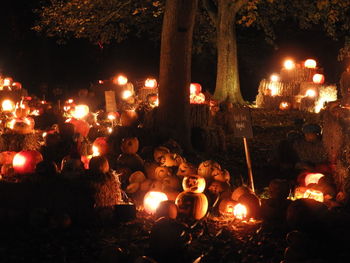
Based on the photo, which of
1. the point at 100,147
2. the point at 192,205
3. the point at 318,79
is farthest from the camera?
the point at 318,79

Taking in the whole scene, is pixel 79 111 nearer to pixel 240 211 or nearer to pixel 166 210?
pixel 166 210

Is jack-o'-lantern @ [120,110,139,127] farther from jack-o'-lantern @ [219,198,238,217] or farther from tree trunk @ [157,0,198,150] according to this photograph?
jack-o'-lantern @ [219,198,238,217]

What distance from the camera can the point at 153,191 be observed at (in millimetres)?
7262

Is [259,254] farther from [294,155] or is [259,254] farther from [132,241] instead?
[294,155]

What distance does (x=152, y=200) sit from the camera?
7.07 m

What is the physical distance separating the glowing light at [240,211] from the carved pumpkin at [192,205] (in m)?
0.41

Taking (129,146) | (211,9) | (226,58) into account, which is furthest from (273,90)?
(129,146)

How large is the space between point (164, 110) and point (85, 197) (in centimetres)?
421

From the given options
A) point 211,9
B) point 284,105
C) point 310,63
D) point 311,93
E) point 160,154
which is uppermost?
point 211,9

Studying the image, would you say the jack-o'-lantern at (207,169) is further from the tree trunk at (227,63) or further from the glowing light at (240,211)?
the tree trunk at (227,63)

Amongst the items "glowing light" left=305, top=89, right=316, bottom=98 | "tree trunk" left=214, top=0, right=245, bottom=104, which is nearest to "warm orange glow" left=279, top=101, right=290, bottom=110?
"glowing light" left=305, top=89, right=316, bottom=98

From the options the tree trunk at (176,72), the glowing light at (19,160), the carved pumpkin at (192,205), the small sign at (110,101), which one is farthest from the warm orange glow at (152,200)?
the small sign at (110,101)

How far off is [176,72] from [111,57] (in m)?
16.7

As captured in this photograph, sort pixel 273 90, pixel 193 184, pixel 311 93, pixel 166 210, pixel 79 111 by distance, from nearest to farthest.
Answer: pixel 166 210 → pixel 193 184 → pixel 79 111 → pixel 311 93 → pixel 273 90
